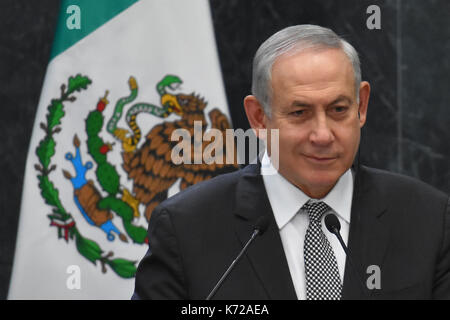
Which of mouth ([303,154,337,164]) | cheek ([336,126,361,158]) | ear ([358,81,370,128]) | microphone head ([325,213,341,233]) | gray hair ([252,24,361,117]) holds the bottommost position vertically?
microphone head ([325,213,341,233])

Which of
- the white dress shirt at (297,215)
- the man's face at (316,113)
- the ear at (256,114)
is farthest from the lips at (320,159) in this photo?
the ear at (256,114)

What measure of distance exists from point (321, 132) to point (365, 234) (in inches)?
14.5

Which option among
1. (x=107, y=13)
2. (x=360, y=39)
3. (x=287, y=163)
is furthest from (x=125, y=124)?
(x=287, y=163)

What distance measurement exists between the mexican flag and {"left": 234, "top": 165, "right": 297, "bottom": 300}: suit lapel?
1267 millimetres

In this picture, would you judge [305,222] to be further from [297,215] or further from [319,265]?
[319,265]

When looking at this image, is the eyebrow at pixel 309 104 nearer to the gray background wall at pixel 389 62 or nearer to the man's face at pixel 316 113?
the man's face at pixel 316 113

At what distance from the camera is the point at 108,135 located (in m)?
3.67

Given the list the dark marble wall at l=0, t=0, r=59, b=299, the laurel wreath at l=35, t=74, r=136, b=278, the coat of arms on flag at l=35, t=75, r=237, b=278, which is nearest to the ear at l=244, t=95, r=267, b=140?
the coat of arms on flag at l=35, t=75, r=237, b=278

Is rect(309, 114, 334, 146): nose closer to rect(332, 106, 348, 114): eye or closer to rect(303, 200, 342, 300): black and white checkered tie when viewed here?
rect(332, 106, 348, 114): eye

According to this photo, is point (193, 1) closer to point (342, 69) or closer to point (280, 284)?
point (342, 69)

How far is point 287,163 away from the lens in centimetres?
229

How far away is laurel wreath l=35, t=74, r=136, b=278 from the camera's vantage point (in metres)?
3.59

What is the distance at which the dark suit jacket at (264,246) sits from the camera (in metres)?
2.16

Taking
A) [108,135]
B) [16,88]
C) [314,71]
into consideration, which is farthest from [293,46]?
[16,88]
